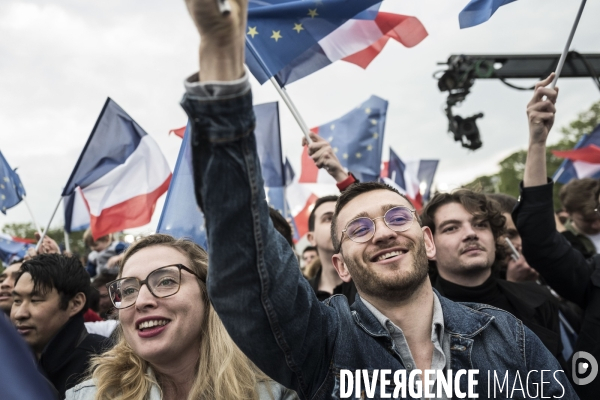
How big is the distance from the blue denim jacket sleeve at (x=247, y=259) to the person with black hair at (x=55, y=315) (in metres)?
2.00

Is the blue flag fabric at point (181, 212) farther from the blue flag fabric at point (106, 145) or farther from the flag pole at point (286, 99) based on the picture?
the blue flag fabric at point (106, 145)

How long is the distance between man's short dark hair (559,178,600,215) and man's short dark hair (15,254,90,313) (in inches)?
159

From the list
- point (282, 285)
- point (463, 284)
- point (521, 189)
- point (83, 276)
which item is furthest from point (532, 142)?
point (83, 276)

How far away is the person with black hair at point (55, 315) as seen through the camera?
3438mm

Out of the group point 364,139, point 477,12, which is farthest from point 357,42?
point 364,139

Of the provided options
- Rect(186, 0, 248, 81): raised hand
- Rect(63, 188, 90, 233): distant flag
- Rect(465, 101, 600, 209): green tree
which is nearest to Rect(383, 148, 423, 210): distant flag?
Rect(63, 188, 90, 233): distant flag

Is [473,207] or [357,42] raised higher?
[357,42]

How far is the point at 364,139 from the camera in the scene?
6.94 meters

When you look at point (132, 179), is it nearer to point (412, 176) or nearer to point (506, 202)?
point (506, 202)

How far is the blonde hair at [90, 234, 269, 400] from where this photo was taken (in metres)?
2.46

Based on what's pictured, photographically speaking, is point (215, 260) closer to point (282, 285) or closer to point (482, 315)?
point (282, 285)

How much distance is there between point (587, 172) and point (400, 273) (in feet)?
20.9

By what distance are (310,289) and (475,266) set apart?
6.24 ft

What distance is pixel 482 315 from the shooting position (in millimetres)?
2275
